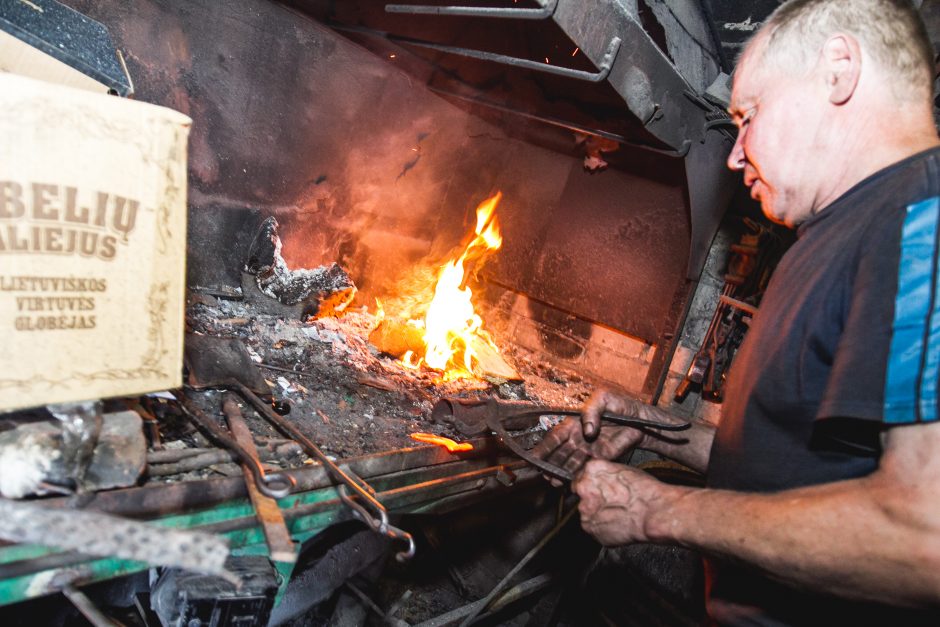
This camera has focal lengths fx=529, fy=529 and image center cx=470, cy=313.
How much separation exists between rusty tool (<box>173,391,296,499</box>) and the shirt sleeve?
4.14 ft

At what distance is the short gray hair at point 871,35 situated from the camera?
1.23 meters

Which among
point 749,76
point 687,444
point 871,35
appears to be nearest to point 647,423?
point 687,444

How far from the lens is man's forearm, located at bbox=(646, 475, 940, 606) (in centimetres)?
97

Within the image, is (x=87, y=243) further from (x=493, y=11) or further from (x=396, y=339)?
(x=396, y=339)

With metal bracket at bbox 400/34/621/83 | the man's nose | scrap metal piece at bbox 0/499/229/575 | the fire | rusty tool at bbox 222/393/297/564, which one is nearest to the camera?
scrap metal piece at bbox 0/499/229/575

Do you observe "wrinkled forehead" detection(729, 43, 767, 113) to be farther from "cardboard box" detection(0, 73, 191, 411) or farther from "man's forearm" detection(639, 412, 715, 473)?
"cardboard box" detection(0, 73, 191, 411)

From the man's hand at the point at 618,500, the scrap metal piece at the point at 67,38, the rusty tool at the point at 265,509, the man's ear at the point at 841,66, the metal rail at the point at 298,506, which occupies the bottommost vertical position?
the metal rail at the point at 298,506

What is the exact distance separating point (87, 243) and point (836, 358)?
1.60 meters

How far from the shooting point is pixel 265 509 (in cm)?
129

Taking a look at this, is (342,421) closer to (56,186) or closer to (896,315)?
(56,186)

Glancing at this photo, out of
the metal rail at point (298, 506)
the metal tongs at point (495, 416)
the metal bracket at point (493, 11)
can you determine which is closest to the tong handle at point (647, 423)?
the metal tongs at point (495, 416)

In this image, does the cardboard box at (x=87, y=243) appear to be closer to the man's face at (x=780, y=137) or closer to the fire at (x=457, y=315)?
the man's face at (x=780, y=137)

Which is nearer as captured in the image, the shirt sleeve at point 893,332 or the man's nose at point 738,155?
the shirt sleeve at point 893,332

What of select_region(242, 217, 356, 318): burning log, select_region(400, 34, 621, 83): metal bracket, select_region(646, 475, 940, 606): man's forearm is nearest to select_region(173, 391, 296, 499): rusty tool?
select_region(646, 475, 940, 606): man's forearm
